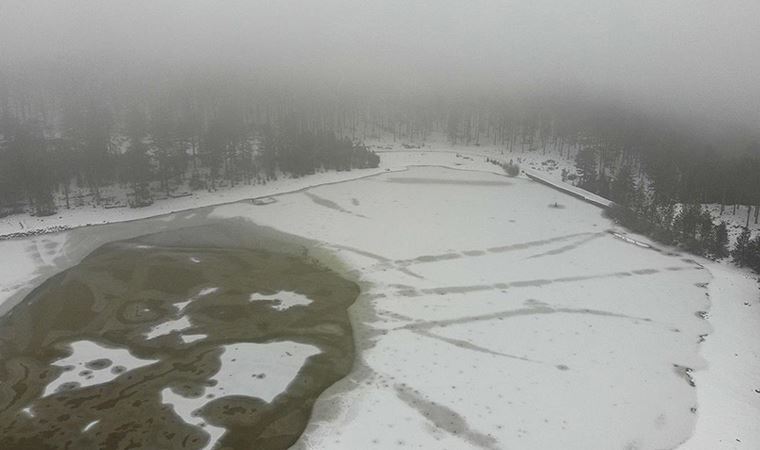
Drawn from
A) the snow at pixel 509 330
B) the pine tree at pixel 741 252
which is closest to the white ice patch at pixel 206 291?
the snow at pixel 509 330

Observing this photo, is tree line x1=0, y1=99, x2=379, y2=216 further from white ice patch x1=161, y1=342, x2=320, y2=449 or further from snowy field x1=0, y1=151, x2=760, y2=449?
white ice patch x1=161, y1=342, x2=320, y2=449

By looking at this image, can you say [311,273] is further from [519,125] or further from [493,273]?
[519,125]

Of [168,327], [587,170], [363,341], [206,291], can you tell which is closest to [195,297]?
[206,291]

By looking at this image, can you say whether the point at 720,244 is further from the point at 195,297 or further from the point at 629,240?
the point at 195,297

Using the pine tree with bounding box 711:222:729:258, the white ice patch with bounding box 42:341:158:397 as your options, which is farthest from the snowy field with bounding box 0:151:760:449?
the white ice patch with bounding box 42:341:158:397

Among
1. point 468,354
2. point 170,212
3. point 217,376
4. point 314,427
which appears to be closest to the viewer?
point 314,427

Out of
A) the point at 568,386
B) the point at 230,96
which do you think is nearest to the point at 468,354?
the point at 568,386

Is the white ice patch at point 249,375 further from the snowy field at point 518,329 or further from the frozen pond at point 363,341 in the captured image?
the snowy field at point 518,329
